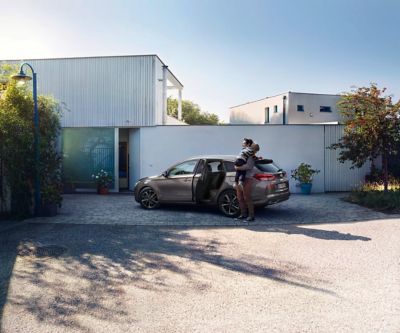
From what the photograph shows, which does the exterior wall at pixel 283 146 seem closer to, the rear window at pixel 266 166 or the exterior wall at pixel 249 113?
the rear window at pixel 266 166

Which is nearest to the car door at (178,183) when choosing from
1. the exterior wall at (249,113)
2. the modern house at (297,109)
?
the modern house at (297,109)

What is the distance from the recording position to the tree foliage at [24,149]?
8.78 meters

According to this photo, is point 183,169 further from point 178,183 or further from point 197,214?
point 197,214

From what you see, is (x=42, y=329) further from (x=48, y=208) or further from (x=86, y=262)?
(x=48, y=208)

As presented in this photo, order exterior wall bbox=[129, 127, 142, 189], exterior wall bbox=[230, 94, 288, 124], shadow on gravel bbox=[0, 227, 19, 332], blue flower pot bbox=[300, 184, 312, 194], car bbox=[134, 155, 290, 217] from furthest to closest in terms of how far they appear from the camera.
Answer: exterior wall bbox=[230, 94, 288, 124] → exterior wall bbox=[129, 127, 142, 189] → blue flower pot bbox=[300, 184, 312, 194] → car bbox=[134, 155, 290, 217] → shadow on gravel bbox=[0, 227, 19, 332]

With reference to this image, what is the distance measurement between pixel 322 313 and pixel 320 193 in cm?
1123

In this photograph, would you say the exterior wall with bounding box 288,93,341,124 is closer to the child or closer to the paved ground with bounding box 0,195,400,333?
the child

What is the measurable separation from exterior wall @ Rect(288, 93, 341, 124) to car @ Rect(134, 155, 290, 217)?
102 feet

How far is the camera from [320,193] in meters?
14.5

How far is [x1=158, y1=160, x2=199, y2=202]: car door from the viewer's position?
9930 millimetres

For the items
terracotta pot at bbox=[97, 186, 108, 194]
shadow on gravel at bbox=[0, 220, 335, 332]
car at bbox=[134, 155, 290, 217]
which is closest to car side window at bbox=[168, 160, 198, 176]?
car at bbox=[134, 155, 290, 217]

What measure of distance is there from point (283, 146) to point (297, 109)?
87.5 feet

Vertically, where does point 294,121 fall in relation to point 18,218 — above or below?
above

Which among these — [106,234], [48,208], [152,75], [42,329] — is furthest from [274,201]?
[152,75]
